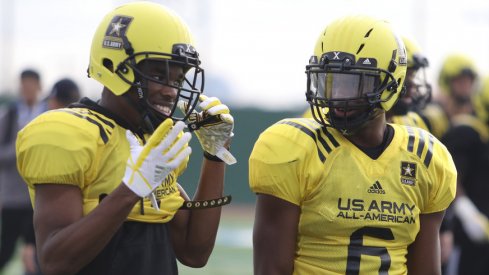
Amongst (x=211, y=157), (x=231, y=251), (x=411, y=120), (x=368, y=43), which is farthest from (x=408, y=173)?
(x=231, y=251)

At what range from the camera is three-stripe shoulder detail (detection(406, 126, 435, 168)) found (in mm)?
3762

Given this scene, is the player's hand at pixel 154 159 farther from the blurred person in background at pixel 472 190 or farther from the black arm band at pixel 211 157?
the blurred person in background at pixel 472 190

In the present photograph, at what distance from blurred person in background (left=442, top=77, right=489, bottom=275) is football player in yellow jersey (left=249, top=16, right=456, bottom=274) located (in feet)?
10.3

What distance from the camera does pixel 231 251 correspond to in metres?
11.8

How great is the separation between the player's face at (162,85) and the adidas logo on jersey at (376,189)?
32.0 inches

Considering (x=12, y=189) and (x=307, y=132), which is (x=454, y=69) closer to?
(x=12, y=189)

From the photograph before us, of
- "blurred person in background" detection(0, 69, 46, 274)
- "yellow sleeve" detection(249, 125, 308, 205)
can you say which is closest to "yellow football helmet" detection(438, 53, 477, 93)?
"blurred person in background" detection(0, 69, 46, 274)

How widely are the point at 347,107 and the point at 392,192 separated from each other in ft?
1.19

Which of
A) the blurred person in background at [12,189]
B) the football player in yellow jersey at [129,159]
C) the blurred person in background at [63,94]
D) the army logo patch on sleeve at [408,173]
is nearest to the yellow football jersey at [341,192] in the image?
the army logo patch on sleeve at [408,173]

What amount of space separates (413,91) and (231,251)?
6942mm

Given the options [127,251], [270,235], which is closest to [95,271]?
[127,251]

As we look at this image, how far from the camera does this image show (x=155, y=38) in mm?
3436

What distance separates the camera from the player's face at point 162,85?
3381 mm

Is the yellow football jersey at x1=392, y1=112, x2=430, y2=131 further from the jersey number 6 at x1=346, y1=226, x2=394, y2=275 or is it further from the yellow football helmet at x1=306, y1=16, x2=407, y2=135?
the jersey number 6 at x1=346, y1=226, x2=394, y2=275
